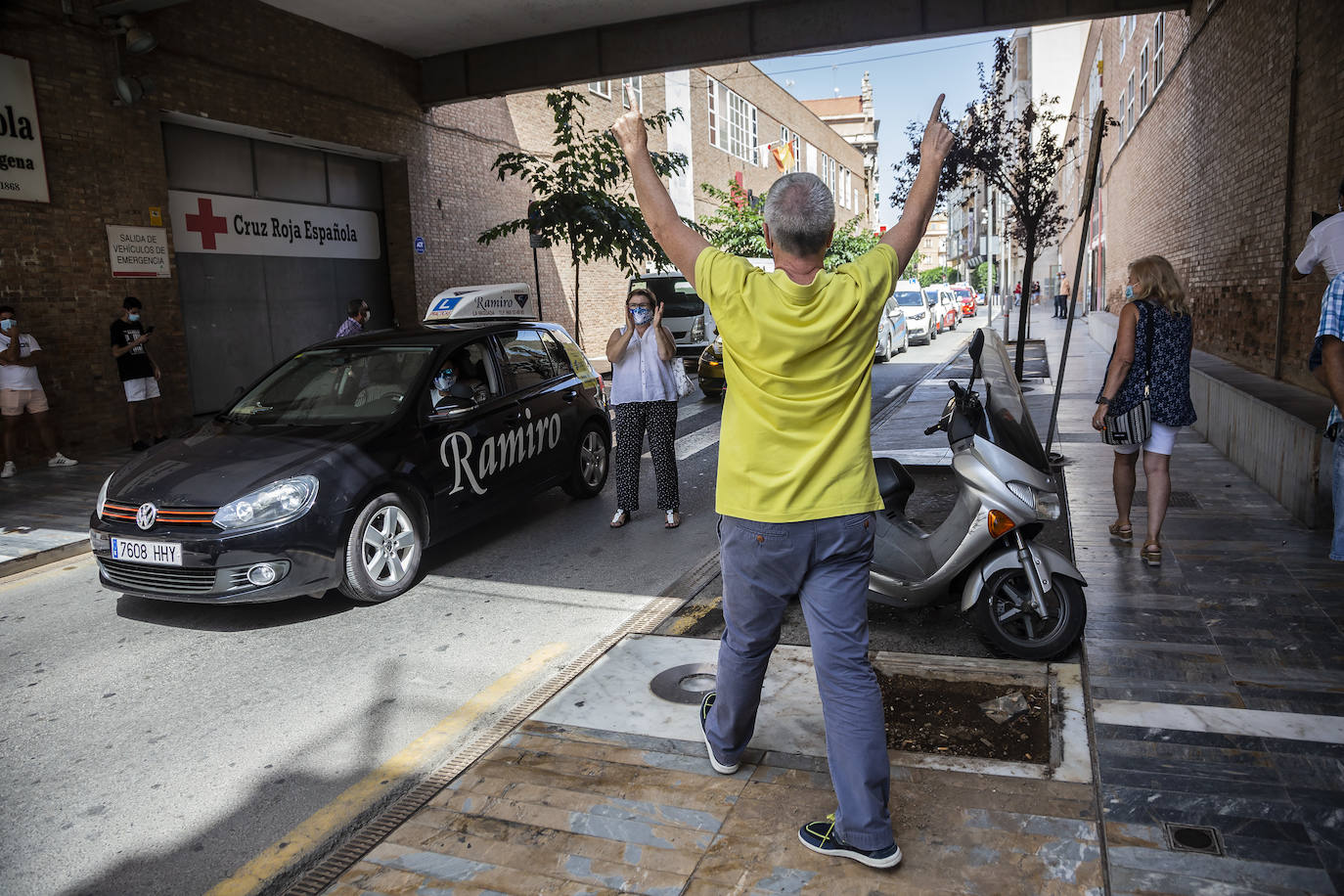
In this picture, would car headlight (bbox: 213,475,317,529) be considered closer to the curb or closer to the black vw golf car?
the black vw golf car

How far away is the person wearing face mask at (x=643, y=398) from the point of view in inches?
277

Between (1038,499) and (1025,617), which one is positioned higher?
(1038,499)

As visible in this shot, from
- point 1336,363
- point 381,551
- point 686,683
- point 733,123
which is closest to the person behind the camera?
point 1336,363

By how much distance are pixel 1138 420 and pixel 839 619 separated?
3639 millimetres

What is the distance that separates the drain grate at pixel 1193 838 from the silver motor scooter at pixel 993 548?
1394 mm

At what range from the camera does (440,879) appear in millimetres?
2801

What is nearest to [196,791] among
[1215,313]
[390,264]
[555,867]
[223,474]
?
[555,867]

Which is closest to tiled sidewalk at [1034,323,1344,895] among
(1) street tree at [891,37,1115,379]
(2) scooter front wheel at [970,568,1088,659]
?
(2) scooter front wheel at [970,568,1088,659]

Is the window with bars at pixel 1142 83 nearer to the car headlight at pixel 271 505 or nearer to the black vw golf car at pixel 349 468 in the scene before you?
the black vw golf car at pixel 349 468

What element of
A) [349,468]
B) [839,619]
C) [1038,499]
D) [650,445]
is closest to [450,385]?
[349,468]

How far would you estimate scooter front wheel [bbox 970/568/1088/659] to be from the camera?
4230 millimetres

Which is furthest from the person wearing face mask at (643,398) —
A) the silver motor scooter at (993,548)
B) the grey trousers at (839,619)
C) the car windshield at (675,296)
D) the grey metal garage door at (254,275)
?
the car windshield at (675,296)

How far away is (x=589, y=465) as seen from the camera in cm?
831

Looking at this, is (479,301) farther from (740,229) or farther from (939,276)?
(939,276)
